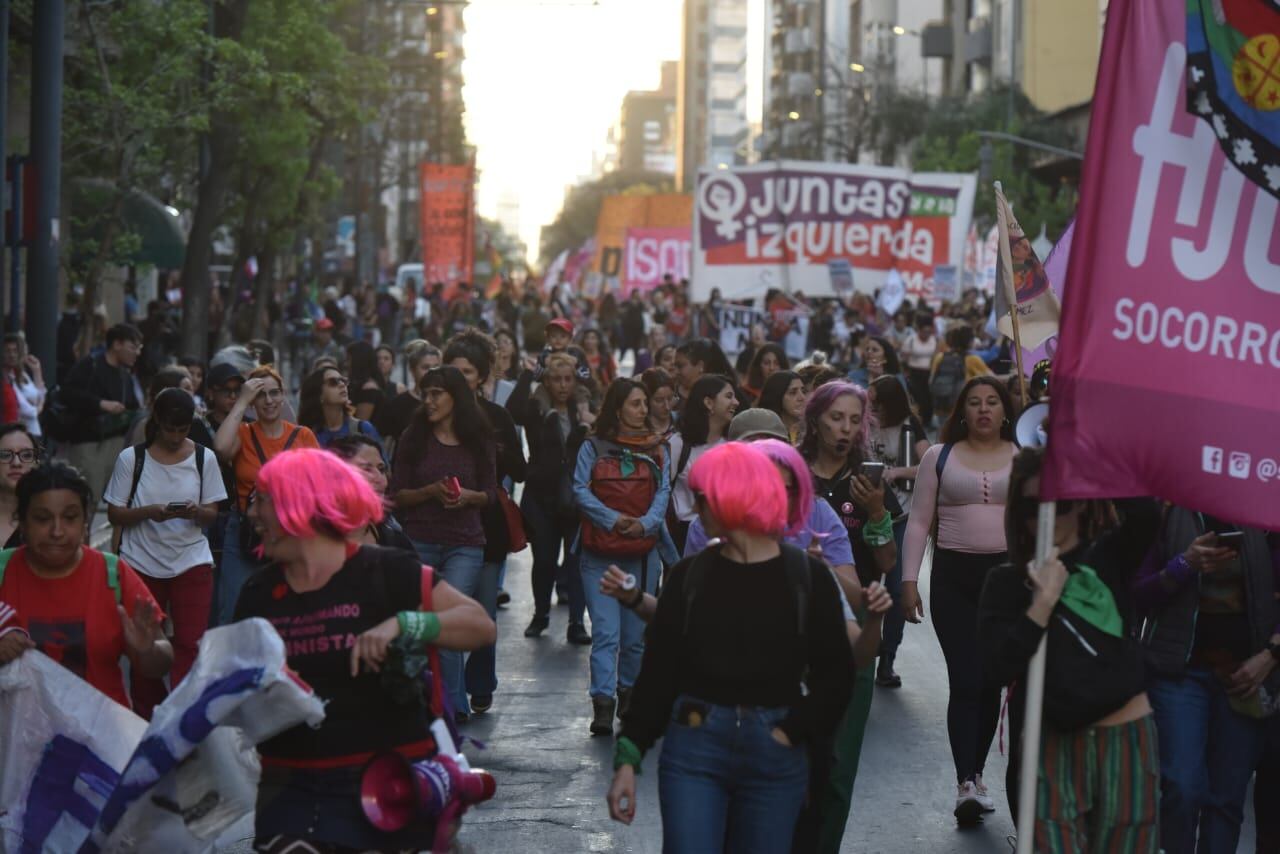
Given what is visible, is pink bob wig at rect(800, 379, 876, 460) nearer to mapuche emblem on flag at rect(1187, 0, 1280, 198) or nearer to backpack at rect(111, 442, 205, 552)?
backpack at rect(111, 442, 205, 552)

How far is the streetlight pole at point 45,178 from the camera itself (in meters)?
16.5

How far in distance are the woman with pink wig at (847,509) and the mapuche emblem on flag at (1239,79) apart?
5.69ft

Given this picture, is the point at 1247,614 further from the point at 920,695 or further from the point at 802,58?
the point at 802,58

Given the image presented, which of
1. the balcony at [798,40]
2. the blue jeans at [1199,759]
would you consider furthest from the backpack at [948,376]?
the balcony at [798,40]

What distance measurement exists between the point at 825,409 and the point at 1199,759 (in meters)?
2.47

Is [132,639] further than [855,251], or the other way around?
[855,251]

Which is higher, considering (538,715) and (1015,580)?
(1015,580)

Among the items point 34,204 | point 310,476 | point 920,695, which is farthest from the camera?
point 34,204

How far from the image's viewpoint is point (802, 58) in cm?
12888

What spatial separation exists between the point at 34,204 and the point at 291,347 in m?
22.0

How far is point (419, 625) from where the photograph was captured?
4637 mm

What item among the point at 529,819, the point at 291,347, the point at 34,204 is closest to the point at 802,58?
the point at 291,347

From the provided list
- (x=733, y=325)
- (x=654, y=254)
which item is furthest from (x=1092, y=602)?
(x=654, y=254)

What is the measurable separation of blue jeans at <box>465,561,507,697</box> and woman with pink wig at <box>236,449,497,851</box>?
16.9ft
